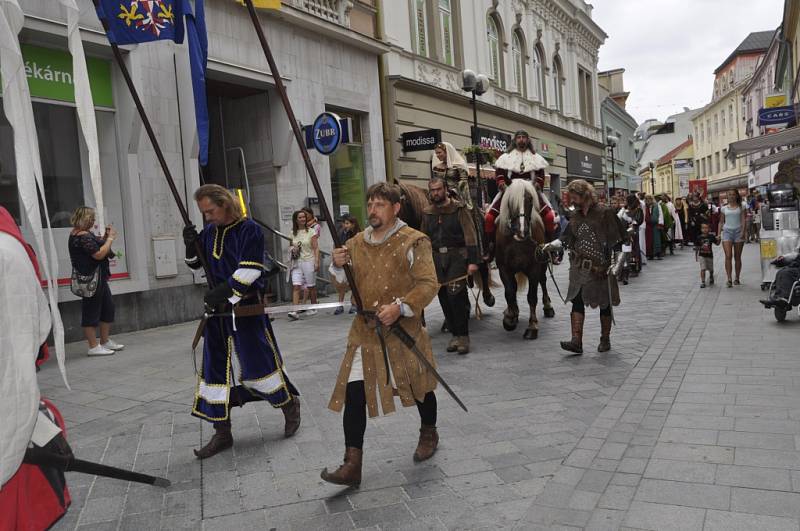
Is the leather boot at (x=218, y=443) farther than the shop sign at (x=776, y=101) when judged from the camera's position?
No

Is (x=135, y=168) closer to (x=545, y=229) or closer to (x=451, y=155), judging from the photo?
(x=451, y=155)

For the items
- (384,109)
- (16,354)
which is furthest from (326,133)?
→ (16,354)

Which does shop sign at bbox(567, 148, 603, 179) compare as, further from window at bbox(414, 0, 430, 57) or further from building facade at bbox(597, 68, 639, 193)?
window at bbox(414, 0, 430, 57)

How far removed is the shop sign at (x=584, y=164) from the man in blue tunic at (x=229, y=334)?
27208 mm

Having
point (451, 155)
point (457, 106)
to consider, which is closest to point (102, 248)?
point (451, 155)

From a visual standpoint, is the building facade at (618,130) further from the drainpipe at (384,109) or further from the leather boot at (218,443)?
the leather boot at (218,443)

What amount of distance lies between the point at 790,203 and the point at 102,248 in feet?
35.4

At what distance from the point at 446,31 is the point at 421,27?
58.0 inches

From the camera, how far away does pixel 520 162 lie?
8516mm

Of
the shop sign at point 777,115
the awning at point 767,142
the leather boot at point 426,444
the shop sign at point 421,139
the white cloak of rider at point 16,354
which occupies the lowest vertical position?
the leather boot at point 426,444

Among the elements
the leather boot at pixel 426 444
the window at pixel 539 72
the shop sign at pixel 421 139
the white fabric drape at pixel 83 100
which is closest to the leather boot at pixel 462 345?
the leather boot at pixel 426 444

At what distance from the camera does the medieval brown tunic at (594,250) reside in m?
6.65

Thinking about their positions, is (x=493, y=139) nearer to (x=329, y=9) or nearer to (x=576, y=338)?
(x=329, y=9)

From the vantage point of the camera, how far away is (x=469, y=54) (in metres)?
20.0
